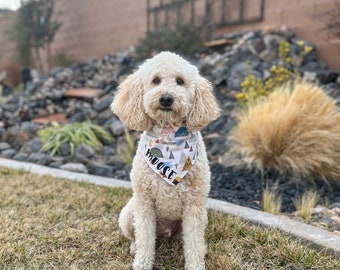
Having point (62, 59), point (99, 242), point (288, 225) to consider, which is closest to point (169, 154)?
point (99, 242)

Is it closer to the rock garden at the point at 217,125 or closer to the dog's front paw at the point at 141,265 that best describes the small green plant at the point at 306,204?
the rock garden at the point at 217,125

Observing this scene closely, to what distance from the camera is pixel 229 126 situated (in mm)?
4504

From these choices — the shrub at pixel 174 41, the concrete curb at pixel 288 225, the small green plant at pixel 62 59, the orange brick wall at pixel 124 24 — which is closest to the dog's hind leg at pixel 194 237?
the concrete curb at pixel 288 225

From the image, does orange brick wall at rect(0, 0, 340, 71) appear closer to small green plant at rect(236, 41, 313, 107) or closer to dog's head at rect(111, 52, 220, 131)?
small green plant at rect(236, 41, 313, 107)

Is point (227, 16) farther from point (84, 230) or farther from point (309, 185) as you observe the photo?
point (84, 230)

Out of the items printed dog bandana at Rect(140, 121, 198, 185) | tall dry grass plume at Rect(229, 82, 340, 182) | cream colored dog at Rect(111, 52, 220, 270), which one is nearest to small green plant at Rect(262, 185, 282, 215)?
tall dry grass plume at Rect(229, 82, 340, 182)

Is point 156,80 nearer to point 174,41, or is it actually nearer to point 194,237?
point 194,237

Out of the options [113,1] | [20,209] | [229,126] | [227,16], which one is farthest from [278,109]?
[113,1]

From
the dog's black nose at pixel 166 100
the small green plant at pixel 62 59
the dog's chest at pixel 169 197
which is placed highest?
the dog's black nose at pixel 166 100

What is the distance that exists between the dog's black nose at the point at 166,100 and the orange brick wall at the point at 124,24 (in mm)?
4231

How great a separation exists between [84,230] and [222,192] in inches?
52.4

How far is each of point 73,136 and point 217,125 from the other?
1.80 m

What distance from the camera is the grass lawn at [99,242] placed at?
2148 millimetres

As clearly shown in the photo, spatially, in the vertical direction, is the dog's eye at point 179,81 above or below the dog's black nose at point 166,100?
above
